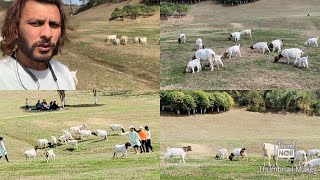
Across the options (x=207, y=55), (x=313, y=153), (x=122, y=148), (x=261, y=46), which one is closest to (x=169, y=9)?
(x=207, y=55)

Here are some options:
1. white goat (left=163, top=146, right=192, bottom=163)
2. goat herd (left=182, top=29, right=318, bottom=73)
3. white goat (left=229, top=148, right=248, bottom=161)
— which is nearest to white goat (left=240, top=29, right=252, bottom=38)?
goat herd (left=182, top=29, right=318, bottom=73)

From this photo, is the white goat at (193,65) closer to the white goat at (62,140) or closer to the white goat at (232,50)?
the white goat at (232,50)

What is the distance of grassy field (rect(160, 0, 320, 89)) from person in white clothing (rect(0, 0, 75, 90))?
2453 mm

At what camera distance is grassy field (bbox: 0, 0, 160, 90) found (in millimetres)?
12000

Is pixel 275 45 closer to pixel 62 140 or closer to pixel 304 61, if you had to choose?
pixel 304 61

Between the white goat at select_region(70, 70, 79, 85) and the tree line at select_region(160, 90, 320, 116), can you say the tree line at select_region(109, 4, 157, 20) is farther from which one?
the tree line at select_region(160, 90, 320, 116)

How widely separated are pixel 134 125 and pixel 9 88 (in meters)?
2.73

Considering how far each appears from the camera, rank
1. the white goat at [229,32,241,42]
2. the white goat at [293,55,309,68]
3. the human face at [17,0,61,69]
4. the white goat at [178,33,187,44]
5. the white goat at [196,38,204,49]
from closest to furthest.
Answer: the human face at [17,0,61,69], the white goat at [293,55,309,68], the white goat at [196,38,204,49], the white goat at [178,33,187,44], the white goat at [229,32,241,42]

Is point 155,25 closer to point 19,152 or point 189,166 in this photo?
point 189,166

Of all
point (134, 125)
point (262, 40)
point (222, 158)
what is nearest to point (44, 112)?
point (134, 125)

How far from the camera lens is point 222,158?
39.3ft

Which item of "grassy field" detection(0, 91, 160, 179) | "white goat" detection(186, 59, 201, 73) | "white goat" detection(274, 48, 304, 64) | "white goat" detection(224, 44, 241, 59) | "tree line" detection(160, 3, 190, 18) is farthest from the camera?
"tree line" detection(160, 3, 190, 18)

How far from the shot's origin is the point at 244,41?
13.4m

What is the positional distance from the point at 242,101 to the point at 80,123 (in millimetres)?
3494
